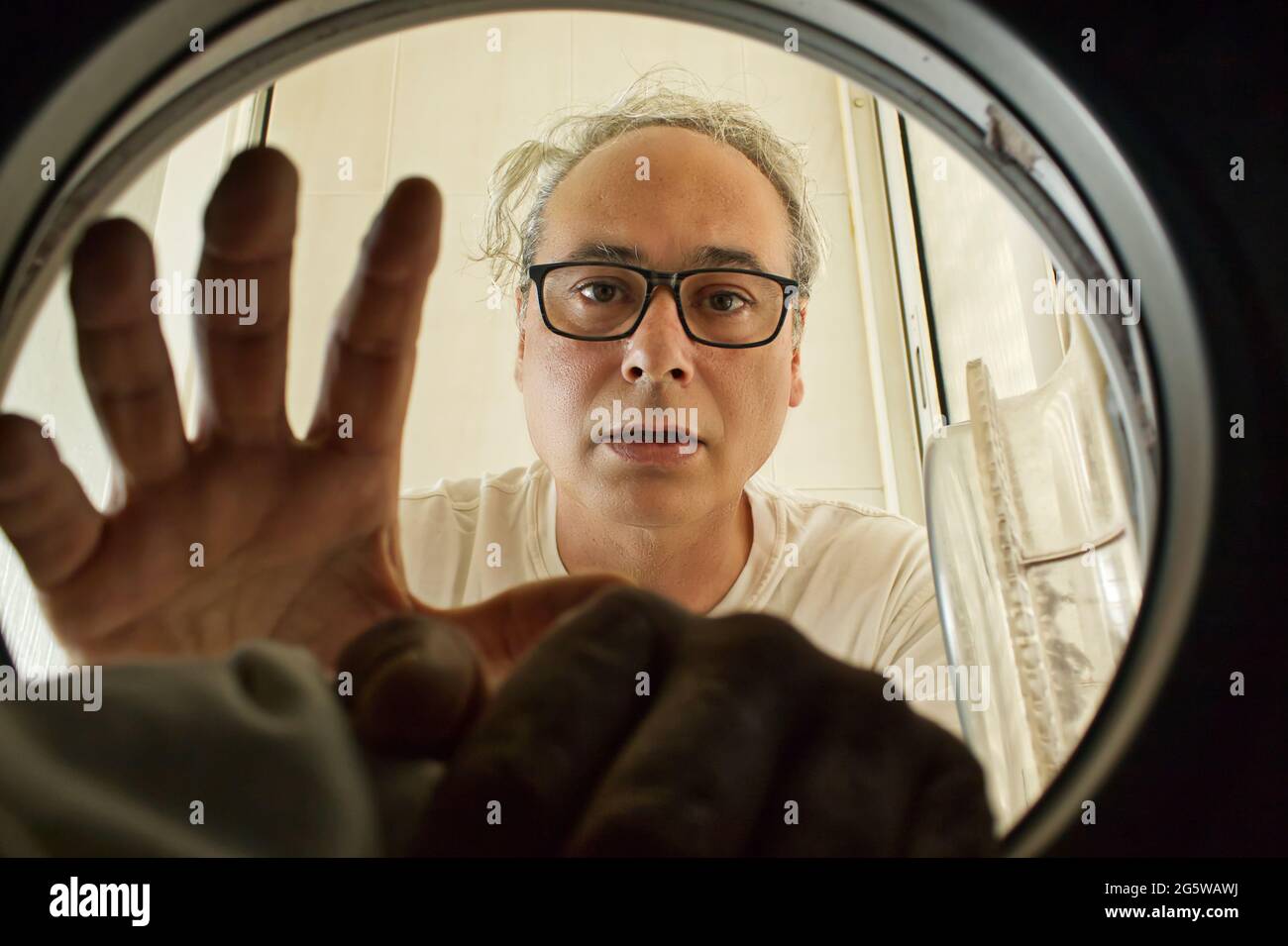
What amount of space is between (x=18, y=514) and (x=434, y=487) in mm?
292

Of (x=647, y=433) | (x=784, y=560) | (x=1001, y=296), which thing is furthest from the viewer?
(x=1001, y=296)

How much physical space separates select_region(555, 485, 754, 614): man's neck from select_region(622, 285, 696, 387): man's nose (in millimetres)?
82

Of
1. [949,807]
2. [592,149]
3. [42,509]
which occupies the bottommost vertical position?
[949,807]

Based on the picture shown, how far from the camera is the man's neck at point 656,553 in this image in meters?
0.45

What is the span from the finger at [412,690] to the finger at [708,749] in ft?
0.16

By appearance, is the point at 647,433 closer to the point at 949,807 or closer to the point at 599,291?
the point at 599,291

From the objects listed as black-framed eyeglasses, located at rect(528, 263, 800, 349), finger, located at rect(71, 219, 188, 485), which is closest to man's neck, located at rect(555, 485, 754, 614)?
black-framed eyeglasses, located at rect(528, 263, 800, 349)

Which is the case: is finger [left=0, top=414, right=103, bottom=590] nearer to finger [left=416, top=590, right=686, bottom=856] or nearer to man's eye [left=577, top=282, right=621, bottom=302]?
finger [left=416, top=590, right=686, bottom=856]

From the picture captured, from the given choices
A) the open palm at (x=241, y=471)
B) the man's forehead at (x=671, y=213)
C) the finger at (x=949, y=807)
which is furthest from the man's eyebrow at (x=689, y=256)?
the finger at (x=949, y=807)

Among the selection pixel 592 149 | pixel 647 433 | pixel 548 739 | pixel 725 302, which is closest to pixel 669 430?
pixel 647 433

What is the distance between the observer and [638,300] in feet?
1.52

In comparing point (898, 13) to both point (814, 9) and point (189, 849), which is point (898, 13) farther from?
point (189, 849)

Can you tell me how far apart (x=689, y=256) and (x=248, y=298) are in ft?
Result: 0.89
